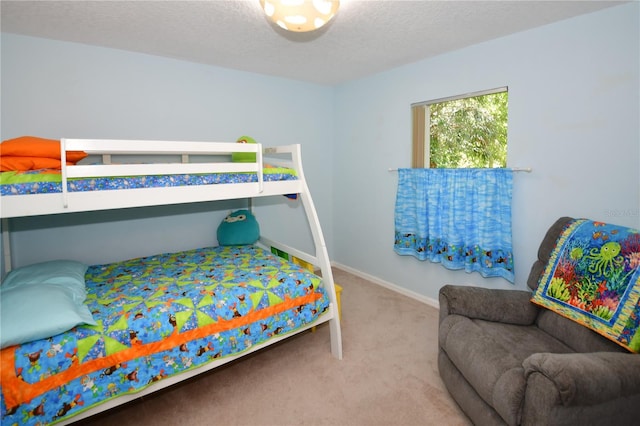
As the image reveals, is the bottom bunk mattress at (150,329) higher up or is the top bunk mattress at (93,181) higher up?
the top bunk mattress at (93,181)

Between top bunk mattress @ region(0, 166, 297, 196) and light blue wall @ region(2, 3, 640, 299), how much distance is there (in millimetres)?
1187

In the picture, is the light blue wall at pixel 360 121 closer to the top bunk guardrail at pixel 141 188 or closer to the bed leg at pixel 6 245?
the bed leg at pixel 6 245

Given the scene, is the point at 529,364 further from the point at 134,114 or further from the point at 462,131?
the point at 134,114

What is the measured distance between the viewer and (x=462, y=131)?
301 cm

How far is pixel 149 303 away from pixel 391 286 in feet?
8.08

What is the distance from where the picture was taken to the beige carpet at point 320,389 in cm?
184

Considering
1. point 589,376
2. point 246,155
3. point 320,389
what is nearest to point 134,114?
point 246,155

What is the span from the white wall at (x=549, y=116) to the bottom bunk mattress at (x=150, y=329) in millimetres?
1600

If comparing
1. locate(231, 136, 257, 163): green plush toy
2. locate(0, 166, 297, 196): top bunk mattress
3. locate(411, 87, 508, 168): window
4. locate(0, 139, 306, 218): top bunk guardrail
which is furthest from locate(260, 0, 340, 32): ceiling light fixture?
locate(411, 87, 508, 168): window

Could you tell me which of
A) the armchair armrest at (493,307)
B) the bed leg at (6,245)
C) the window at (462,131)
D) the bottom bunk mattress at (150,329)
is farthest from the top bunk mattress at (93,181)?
the window at (462,131)

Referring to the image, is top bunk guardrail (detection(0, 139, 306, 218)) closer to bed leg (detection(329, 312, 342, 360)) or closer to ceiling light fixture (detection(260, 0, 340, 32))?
ceiling light fixture (detection(260, 0, 340, 32))

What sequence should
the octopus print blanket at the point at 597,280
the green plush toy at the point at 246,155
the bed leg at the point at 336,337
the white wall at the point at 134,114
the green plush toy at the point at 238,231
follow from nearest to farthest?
1. the octopus print blanket at the point at 597,280
2. the bed leg at the point at 336,337
3. the white wall at the point at 134,114
4. the green plush toy at the point at 246,155
5. the green plush toy at the point at 238,231

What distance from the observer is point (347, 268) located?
4.17 m

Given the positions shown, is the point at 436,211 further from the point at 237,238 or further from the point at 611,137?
the point at 237,238
